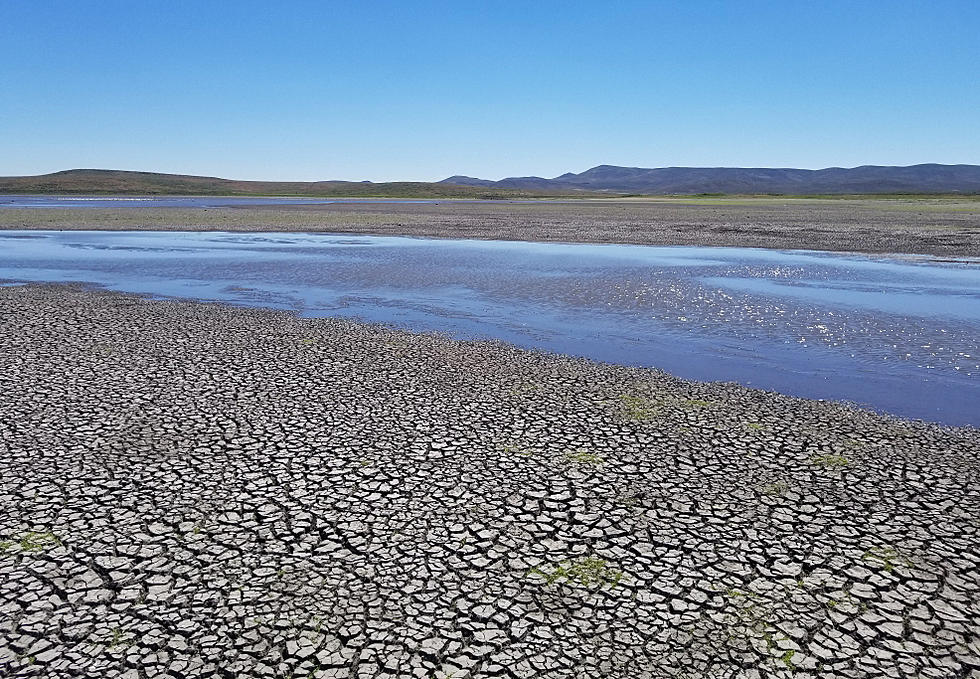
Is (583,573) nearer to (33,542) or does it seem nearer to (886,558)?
(886,558)

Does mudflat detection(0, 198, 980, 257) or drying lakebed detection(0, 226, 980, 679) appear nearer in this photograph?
drying lakebed detection(0, 226, 980, 679)

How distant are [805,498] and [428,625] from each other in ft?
14.3

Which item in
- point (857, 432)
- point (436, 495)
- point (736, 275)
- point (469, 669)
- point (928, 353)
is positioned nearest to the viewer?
point (469, 669)

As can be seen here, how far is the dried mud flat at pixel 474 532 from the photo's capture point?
488 centimetres

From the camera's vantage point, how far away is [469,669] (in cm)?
468

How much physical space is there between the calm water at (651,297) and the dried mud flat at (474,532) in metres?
2.83

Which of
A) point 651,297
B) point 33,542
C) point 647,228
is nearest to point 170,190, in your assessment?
point 647,228

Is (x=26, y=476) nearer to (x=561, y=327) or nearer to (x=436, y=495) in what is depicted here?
(x=436, y=495)

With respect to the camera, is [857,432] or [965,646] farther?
[857,432]

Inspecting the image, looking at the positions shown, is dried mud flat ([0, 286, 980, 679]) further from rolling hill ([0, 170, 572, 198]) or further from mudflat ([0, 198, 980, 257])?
rolling hill ([0, 170, 572, 198])

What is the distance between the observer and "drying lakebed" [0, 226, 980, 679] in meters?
4.94

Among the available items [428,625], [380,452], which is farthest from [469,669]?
[380,452]

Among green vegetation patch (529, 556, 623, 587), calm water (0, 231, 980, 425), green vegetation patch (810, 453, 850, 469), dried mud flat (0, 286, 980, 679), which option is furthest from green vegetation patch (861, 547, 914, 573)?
calm water (0, 231, 980, 425)

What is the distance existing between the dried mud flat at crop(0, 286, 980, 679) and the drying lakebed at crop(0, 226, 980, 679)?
1.1 inches
